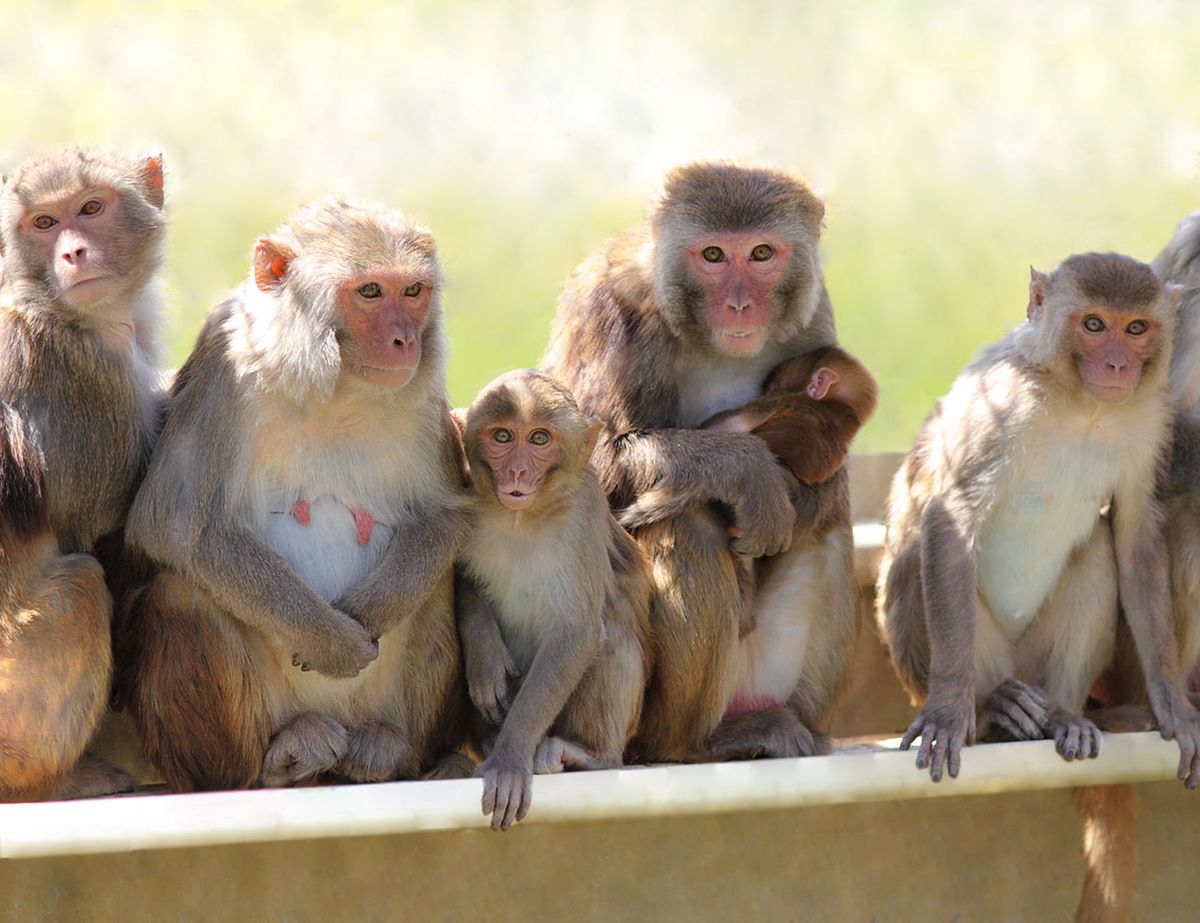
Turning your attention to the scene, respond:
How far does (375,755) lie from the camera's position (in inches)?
175

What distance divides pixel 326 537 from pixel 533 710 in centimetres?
75

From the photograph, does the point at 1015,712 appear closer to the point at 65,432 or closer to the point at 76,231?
the point at 65,432

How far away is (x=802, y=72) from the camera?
10.5 metres

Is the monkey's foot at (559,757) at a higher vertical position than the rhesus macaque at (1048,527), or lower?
lower

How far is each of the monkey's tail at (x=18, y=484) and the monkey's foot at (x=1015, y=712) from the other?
2.88m

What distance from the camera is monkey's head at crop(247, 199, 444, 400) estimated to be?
4164 millimetres

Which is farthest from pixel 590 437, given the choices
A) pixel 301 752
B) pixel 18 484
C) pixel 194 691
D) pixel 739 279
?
pixel 18 484

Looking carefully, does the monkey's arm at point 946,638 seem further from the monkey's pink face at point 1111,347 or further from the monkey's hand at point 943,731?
the monkey's pink face at point 1111,347

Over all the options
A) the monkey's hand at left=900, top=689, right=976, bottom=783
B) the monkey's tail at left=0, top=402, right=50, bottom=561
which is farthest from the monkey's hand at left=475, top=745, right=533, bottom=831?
the monkey's tail at left=0, top=402, right=50, bottom=561

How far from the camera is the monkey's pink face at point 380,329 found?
13.6ft

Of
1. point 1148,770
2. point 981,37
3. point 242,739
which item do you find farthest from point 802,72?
point 242,739

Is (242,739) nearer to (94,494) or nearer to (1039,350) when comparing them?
(94,494)

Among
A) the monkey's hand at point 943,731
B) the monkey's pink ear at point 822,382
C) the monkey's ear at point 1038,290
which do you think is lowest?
the monkey's hand at point 943,731

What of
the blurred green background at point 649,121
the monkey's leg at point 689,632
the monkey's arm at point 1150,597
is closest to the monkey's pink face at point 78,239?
the monkey's leg at point 689,632
